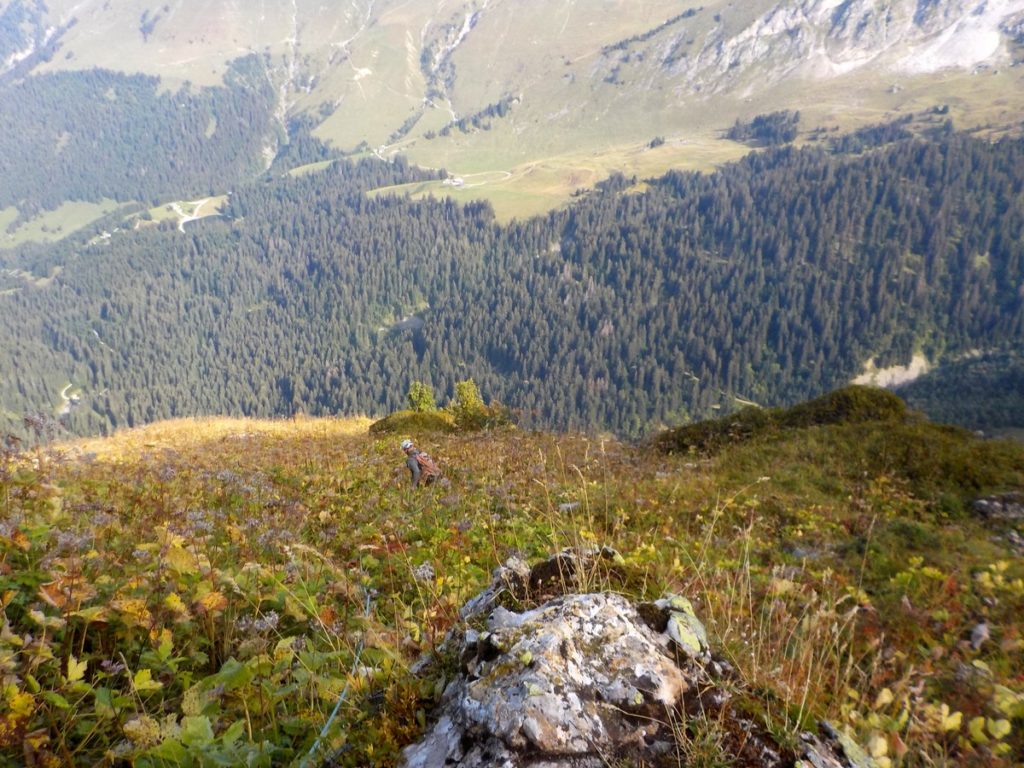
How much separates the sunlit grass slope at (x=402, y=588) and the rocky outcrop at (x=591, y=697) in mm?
156

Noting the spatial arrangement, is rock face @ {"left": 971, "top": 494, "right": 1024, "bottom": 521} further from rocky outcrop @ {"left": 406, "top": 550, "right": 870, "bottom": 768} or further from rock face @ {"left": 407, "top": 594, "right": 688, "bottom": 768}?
rock face @ {"left": 407, "top": 594, "right": 688, "bottom": 768}

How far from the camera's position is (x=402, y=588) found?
17.2 ft

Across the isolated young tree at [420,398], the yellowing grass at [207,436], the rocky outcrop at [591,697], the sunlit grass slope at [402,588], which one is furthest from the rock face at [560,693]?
the isolated young tree at [420,398]

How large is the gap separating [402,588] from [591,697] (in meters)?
3.50

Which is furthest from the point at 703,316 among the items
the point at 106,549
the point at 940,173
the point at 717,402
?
the point at 106,549

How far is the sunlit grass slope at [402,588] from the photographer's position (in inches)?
94.3

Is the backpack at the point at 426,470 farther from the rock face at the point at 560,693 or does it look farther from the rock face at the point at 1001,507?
the rock face at the point at 1001,507

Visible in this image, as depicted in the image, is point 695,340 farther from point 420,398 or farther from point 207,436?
point 207,436

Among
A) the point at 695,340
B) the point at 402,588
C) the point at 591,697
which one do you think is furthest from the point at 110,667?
the point at 695,340

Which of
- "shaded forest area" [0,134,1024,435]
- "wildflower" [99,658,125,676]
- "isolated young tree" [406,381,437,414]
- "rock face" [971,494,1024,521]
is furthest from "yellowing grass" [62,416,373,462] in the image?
"shaded forest area" [0,134,1024,435]

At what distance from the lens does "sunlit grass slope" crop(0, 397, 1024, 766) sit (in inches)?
94.3

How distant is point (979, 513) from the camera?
972 cm

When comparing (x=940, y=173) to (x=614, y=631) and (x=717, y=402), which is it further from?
(x=614, y=631)

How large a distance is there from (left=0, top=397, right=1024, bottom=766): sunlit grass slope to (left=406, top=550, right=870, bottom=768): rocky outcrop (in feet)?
0.51
